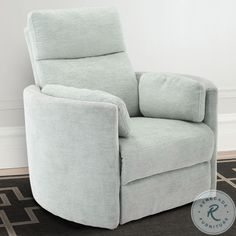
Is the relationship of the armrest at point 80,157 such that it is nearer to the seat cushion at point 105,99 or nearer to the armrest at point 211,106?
the seat cushion at point 105,99

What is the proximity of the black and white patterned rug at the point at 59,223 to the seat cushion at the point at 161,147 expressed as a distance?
0.25m

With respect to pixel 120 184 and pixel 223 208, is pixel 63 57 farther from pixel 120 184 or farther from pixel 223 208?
pixel 223 208

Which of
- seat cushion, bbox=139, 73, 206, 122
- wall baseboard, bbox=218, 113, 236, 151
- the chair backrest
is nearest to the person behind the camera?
seat cushion, bbox=139, 73, 206, 122

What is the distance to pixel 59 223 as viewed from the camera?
280 cm

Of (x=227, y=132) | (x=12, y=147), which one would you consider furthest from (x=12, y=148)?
(x=227, y=132)

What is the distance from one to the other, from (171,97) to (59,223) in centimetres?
92

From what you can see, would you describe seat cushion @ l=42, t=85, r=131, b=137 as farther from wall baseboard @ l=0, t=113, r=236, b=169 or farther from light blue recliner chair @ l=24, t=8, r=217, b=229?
wall baseboard @ l=0, t=113, r=236, b=169

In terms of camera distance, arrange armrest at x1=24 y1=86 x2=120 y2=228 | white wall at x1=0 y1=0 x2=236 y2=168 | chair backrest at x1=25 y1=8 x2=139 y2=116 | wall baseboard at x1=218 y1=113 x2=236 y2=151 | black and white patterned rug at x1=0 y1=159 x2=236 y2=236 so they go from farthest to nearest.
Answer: wall baseboard at x1=218 y1=113 x2=236 y2=151 → white wall at x1=0 y1=0 x2=236 y2=168 → chair backrest at x1=25 y1=8 x2=139 y2=116 → black and white patterned rug at x1=0 y1=159 x2=236 y2=236 → armrest at x1=24 y1=86 x2=120 y2=228

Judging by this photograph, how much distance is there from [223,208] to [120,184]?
0.61 meters

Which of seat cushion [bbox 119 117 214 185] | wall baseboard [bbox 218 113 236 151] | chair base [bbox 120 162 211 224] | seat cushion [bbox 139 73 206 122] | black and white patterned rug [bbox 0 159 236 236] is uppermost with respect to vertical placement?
seat cushion [bbox 139 73 206 122]

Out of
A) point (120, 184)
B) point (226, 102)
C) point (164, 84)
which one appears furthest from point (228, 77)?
point (120, 184)

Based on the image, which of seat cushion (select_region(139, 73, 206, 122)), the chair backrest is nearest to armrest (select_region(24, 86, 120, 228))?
the chair backrest

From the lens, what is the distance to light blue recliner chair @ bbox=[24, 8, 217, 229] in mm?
2625

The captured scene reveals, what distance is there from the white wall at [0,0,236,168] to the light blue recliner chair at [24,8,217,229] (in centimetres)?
38
